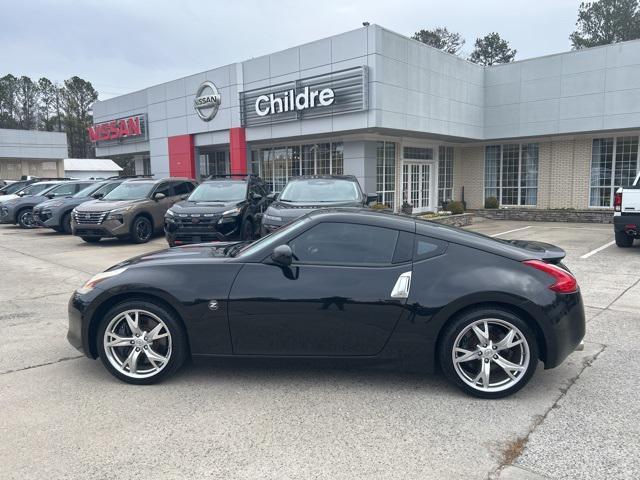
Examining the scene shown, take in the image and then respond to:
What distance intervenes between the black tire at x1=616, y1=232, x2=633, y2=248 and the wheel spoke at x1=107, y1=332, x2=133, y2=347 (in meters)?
10.8

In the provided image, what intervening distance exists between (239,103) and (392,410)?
1816 cm

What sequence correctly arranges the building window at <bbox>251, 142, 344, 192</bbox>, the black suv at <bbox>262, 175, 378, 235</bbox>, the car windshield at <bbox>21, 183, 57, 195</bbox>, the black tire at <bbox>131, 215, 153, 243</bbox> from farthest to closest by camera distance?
the building window at <bbox>251, 142, 344, 192</bbox> → the car windshield at <bbox>21, 183, 57, 195</bbox> → the black tire at <bbox>131, 215, 153, 243</bbox> → the black suv at <bbox>262, 175, 378, 235</bbox>

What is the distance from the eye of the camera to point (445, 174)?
22.4 metres

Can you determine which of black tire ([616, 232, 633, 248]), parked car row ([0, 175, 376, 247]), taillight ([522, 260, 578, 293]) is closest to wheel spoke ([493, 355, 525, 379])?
taillight ([522, 260, 578, 293])

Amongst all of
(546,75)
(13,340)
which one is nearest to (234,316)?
(13,340)

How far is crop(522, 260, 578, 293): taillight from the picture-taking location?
3807 millimetres

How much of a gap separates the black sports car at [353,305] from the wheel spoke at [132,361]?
1cm

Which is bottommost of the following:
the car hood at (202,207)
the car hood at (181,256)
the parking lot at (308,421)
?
the parking lot at (308,421)

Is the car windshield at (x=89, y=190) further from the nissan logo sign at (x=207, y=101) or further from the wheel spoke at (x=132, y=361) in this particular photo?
the wheel spoke at (x=132, y=361)

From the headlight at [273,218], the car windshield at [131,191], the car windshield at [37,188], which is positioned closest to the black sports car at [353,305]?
the headlight at [273,218]

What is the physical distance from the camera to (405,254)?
12.9ft

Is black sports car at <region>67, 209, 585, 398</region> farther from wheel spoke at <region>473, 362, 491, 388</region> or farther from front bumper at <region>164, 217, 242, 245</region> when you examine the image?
front bumper at <region>164, 217, 242, 245</region>

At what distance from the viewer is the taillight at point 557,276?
12.5ft

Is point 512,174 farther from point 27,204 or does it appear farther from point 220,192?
point 27,204
